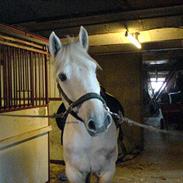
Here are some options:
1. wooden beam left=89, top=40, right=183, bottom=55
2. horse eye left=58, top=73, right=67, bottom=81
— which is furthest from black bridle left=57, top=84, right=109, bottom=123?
wooden beam left=89, top=40, right=183, bottom=55

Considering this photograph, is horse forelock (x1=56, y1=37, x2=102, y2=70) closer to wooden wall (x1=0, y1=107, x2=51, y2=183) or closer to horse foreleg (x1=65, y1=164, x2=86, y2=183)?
horse foreleg (x1=65, y1=164, x2=86, y2=183)

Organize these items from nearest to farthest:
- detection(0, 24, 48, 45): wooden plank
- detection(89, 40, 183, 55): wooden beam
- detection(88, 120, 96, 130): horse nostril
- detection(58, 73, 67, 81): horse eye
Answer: detection(88, 120, 96, 130): horse nostril, detection(58, 73, 67, 81): horse eye, detection(0, 24, 48, 45): wooden plank, detection(89, 40, 183, 55): wooden beam

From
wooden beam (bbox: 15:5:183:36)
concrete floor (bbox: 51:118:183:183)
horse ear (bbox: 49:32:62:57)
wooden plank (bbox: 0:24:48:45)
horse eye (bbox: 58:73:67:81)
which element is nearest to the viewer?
horse eye (bbox: 58:73:67:81)

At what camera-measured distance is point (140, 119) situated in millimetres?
5836

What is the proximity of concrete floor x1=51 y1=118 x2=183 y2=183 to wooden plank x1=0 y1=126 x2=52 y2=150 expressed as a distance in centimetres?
96

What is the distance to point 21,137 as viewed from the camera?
2689mm

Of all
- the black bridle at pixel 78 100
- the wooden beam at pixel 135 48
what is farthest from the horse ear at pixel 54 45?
the wooden beam at pixel 135 48

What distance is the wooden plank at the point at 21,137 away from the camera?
2480 mm

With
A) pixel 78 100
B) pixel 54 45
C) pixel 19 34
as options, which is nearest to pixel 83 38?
pixel 54 45

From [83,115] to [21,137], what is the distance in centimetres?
114

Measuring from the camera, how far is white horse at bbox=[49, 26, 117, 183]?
5.54 feet

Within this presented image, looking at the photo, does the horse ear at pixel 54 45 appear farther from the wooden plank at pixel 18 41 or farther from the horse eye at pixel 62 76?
the wooden plank at pixel 18 41

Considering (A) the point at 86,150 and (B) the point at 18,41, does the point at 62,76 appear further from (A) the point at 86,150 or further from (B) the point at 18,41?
(B) the point at 18,41

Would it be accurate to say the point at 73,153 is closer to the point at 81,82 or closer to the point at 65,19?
the point at 81,82
